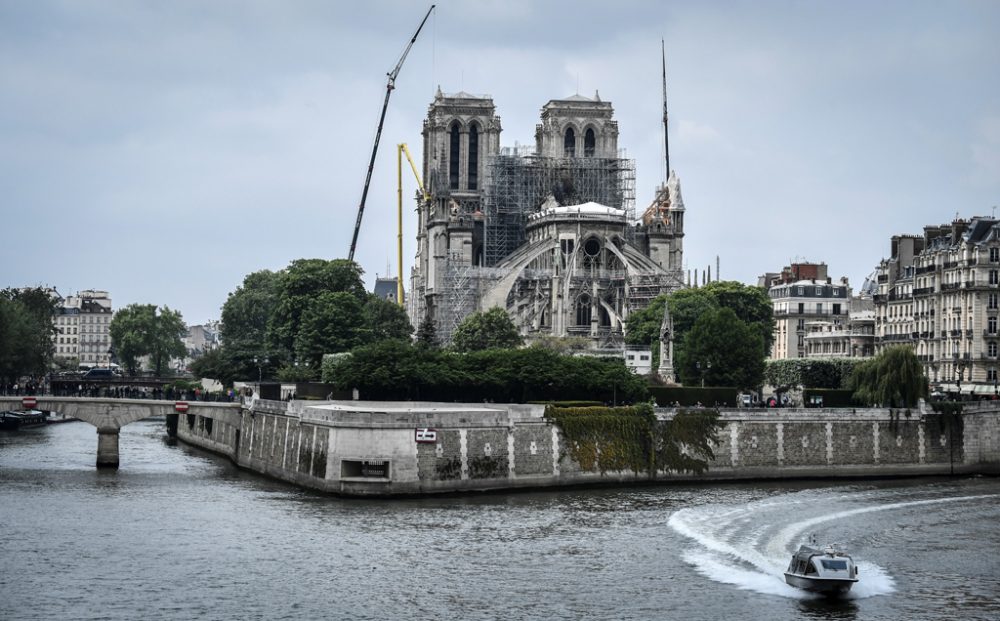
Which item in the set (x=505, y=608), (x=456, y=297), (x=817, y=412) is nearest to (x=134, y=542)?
(x=505, y=608)

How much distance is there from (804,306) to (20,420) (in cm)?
5989

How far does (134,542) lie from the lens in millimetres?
50312

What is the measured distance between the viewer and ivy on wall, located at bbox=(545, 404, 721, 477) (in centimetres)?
6644

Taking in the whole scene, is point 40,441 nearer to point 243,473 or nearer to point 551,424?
point 243,473

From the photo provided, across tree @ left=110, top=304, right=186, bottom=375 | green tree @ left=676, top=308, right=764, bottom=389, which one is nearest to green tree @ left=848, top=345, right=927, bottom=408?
green tree @ left=676, top=308, right=764, bottom=389

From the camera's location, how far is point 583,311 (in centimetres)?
13200

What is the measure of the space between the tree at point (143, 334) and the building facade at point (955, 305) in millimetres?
93300

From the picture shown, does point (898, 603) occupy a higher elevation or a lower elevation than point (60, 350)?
lower

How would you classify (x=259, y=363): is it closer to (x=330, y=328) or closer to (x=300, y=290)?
(x=330, y=328)

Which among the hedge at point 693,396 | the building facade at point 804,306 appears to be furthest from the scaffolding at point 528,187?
the hedge at point 693,396

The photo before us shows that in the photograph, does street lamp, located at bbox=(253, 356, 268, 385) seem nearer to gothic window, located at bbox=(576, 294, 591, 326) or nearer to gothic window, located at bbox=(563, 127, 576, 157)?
gothic window, located at bbox=(576, 294, 591, 326)

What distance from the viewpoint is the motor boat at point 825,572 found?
144ft

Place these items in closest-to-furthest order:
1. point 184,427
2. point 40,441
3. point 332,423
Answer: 1. point 332,423
2. point 40,441
3. point 184,427

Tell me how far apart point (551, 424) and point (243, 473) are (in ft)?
A: 50.4
